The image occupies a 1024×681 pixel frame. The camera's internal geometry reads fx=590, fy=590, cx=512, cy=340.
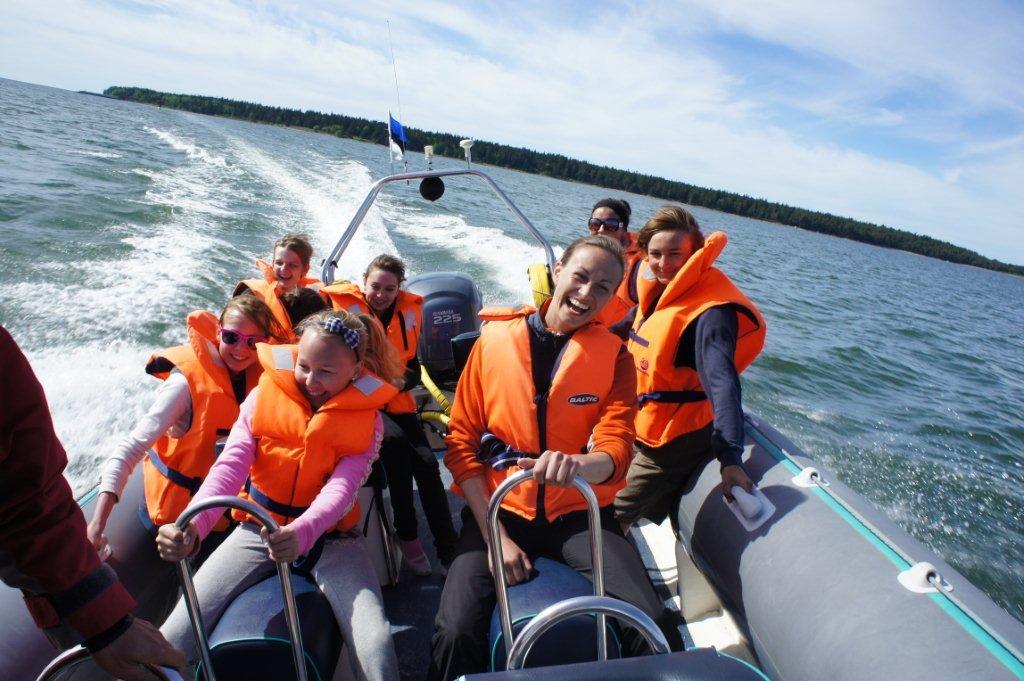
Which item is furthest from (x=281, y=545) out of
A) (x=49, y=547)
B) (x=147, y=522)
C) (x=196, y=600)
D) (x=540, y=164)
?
(x=540, y=164)

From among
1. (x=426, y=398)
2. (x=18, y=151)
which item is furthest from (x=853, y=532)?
(x=18, y=151)

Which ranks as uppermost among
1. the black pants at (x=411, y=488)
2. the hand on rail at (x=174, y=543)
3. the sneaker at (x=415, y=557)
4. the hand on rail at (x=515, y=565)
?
the hand on rail at (x=174, y=543)

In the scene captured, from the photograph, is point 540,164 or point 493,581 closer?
point 493,581

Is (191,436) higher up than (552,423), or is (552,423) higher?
(552,423)

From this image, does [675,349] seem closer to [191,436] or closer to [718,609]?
[718,609]

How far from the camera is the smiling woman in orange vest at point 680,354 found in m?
1.95

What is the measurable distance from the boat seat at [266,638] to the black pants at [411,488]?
0.84m

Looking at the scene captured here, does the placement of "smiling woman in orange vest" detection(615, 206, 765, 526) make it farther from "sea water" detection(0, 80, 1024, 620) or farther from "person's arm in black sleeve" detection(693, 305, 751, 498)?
"sea water" detection(0, 80, 1024, 620)

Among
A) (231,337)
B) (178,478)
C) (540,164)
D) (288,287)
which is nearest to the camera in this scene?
(178,478)

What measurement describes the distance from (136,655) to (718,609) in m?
1.97

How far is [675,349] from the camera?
6.85ft

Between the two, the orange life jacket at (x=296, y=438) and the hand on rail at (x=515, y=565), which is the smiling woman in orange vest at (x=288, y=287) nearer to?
the orange life jacket at (x=296, y=438)

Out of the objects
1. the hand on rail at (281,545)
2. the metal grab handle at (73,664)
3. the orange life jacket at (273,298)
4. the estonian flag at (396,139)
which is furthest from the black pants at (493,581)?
the estonian flag at (396,139)

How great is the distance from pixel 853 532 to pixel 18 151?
1309 cm
